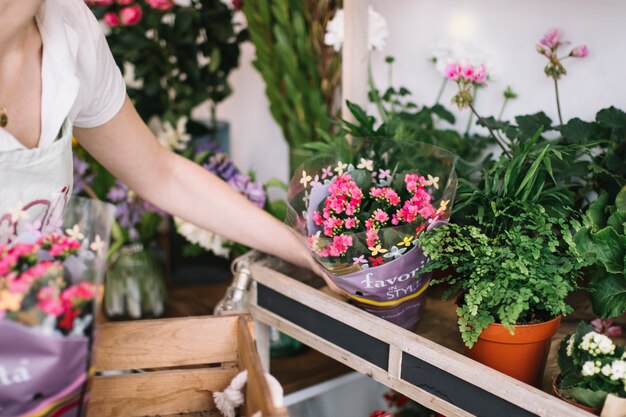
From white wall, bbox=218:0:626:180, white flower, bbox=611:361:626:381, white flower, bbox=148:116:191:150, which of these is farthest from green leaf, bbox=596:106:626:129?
white flower, bbox=148:116:191:150

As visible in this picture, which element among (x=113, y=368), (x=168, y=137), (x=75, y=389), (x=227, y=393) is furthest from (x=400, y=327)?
(x=168, y=137)

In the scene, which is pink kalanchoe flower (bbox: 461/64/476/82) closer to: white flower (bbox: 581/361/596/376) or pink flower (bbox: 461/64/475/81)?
pink flower (bbox: 461/64/475/81)

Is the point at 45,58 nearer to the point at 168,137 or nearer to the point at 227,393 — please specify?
the point at 227,393

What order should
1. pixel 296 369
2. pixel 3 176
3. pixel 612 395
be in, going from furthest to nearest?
pixel 296 369, pixel 3 176, pixel 612 395

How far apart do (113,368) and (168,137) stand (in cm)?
139

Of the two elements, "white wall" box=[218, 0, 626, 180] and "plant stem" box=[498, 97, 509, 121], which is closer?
"white wall" box=[218, 0, 626, 180]

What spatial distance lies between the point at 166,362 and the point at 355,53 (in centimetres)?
90

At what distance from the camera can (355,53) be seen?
161cm

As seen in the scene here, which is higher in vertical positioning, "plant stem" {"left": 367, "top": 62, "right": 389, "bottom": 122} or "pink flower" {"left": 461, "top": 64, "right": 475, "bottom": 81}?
"pink flower" {"left": 461, "top": 64, "right": 475, "bottom": 81}

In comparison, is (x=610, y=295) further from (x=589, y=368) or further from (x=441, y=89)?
(x=441, y=89)

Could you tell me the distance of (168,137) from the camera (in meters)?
2.32

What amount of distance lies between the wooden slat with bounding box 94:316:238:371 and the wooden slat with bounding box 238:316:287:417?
4cm

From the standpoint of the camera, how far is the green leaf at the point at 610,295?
1091 millimetres

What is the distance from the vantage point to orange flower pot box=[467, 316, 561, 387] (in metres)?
1.07
